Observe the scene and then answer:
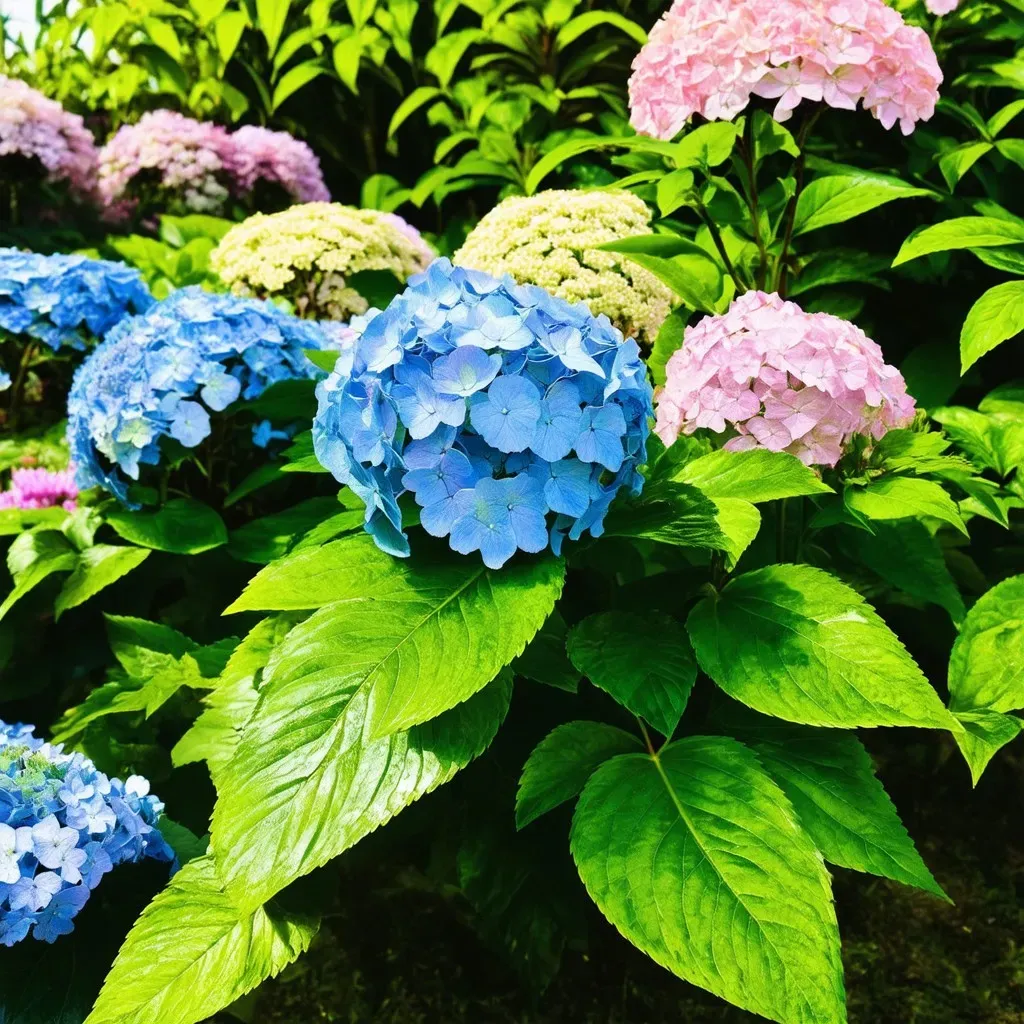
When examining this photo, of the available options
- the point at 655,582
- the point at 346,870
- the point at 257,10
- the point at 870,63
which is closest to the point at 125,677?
the point at 346,870

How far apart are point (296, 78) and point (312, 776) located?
157 inches

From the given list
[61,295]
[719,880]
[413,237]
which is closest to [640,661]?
[719,880]

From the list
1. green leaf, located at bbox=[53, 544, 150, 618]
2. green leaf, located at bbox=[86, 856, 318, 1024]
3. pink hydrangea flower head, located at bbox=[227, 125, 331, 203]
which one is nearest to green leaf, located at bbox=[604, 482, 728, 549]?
green leaf, located at bbox=[86, 856, 318, 1024]

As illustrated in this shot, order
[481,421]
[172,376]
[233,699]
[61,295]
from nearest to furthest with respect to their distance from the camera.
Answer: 1. [481,421]
2. [233,699]
3. [172,376]
4. [61,295]

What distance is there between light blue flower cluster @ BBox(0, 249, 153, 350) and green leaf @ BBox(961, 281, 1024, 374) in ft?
6.93

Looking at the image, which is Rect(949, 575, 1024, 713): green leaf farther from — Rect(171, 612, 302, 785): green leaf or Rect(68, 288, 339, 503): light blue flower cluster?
Rect(68, 288, 339, 503): light blue flower cluster

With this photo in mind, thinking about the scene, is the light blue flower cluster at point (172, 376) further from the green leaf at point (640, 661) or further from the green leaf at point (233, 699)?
the green leaf at point (640, 661)

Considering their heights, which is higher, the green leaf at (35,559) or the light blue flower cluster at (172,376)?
the light blue flower cluster at (172,376)

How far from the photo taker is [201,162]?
13.8 ft

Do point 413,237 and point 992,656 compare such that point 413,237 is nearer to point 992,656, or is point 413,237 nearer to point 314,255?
point 314,255

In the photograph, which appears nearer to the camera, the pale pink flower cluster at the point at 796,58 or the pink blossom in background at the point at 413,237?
the pale pink flower cluster at the point at 796,58

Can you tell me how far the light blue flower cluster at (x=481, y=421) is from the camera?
1252 mm

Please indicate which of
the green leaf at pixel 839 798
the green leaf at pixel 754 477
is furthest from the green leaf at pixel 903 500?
the green leaf at pixel 839 798

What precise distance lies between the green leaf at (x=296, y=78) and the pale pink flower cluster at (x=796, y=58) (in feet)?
9.54
